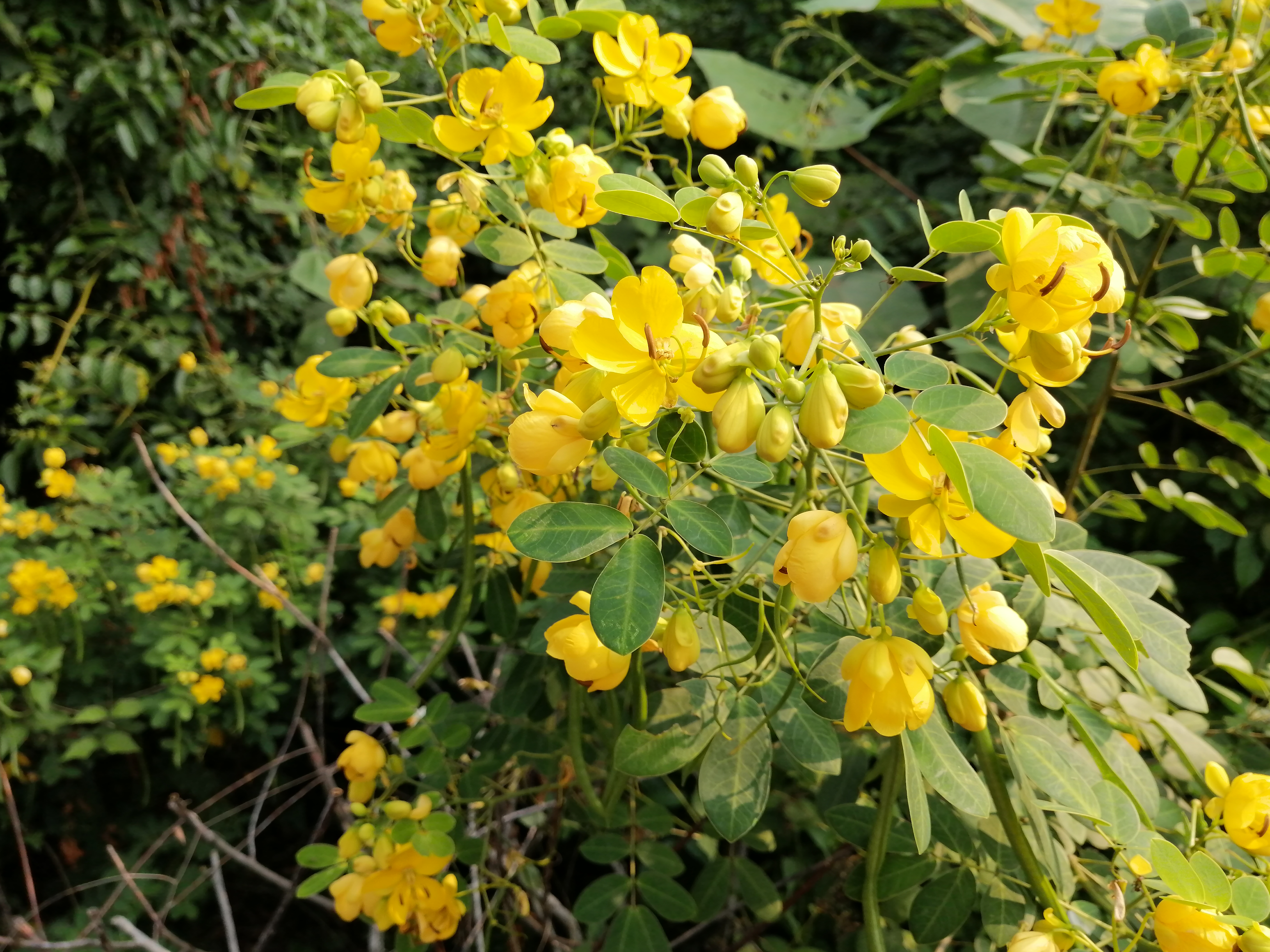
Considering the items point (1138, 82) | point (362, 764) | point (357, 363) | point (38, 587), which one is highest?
point (1138, 82)

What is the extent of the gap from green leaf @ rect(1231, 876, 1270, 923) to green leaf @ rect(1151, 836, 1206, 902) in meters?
0.02

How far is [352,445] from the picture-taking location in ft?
2.82

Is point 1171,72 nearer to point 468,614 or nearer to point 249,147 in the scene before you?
point 468,614

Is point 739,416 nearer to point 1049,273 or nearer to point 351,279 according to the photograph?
point 1049,273

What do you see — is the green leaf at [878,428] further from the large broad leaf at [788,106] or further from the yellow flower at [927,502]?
the large broad leaf at [788,106]

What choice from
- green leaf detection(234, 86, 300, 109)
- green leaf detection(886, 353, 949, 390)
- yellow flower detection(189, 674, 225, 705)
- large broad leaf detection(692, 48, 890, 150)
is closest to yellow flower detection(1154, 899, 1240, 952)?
green leaf detection(886, 353, 949, 390)

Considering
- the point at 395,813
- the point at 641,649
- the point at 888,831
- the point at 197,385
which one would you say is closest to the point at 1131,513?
the point at 888,831

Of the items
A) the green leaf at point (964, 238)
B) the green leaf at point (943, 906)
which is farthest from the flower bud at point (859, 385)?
the green leaf at point (943, 906)

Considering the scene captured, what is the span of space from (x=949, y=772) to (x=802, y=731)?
0.10 m

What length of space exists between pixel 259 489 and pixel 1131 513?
155 cm

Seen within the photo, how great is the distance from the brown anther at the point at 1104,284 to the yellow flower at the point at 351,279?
1.85 feet

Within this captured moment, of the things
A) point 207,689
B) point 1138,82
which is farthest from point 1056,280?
point 207,689

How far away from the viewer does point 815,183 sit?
0.50m

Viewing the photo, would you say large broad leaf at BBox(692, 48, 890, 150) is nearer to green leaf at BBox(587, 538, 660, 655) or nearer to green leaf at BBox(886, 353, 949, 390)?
green leaf at BBox(886, 353, 949, 390)
